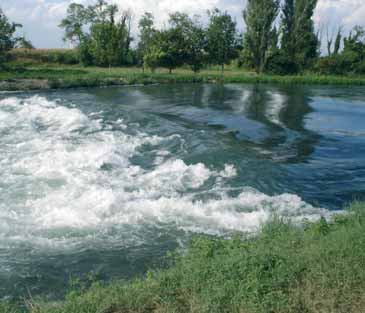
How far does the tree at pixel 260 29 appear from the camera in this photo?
4584 centimetres

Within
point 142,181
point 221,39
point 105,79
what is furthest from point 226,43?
point 142,181

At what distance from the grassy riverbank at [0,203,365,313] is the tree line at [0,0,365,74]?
41.2 meters

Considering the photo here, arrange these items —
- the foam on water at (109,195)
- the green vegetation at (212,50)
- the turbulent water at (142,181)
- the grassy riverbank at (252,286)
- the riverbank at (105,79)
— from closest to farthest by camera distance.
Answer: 1. the grassy riverbank at (252,286)
2. the turbulent water at (142,181)
3. the foam on water at (109,195)
4. the riverbank at (105,79)
5. the green vegetation at (212,50)

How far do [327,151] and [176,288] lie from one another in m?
10.9

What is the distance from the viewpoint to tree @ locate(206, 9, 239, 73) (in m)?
48.8

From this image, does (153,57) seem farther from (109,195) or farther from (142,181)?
(109,195)

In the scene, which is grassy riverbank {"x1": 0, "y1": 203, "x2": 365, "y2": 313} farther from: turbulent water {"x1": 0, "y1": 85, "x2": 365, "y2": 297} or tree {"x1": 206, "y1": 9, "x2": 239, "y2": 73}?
tree {"x1": 206, "y1": 9, "x2": 239, "y2": 73}

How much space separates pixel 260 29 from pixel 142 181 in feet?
130

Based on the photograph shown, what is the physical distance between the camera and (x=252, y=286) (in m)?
4.26

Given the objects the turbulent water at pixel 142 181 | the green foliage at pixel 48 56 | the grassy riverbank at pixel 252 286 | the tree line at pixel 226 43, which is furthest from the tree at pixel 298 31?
the grassy riverbank at pixel 252 286

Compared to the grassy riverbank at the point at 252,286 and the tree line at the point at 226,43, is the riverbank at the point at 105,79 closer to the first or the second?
the tree line at the point at 226,43

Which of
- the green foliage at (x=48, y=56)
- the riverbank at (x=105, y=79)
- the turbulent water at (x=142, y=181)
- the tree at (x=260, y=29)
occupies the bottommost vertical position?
the turbulent water at (x=142, y=181)

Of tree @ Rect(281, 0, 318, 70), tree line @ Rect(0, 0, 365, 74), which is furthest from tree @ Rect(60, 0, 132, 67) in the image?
tree @ Rect(281, 0, 318, 70)

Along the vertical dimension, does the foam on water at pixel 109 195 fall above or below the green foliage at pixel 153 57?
below
